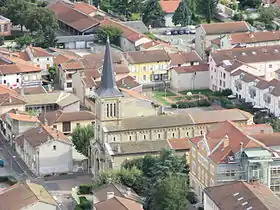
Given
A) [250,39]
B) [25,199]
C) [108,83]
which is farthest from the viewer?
[250,39]

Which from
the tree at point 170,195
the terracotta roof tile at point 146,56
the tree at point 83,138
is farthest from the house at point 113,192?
the terracotta roof tile at point 146,56

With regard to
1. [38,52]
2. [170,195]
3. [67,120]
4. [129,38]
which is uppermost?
[129,38]

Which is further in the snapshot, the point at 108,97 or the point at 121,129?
the point at 121,129

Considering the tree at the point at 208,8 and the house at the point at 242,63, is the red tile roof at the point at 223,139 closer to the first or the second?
the house at the point at 242,63

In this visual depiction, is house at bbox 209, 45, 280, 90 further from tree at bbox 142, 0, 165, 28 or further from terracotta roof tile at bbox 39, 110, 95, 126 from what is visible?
tree at bbox 142, 0, 165, 28

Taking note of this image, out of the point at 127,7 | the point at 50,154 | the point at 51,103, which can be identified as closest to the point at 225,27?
the point at 127,7

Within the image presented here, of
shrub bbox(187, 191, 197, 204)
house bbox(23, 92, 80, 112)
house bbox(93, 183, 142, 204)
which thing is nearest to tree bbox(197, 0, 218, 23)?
house bbox(23, 92, 80, 112)

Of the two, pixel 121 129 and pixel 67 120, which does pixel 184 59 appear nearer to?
pixel 67 120
